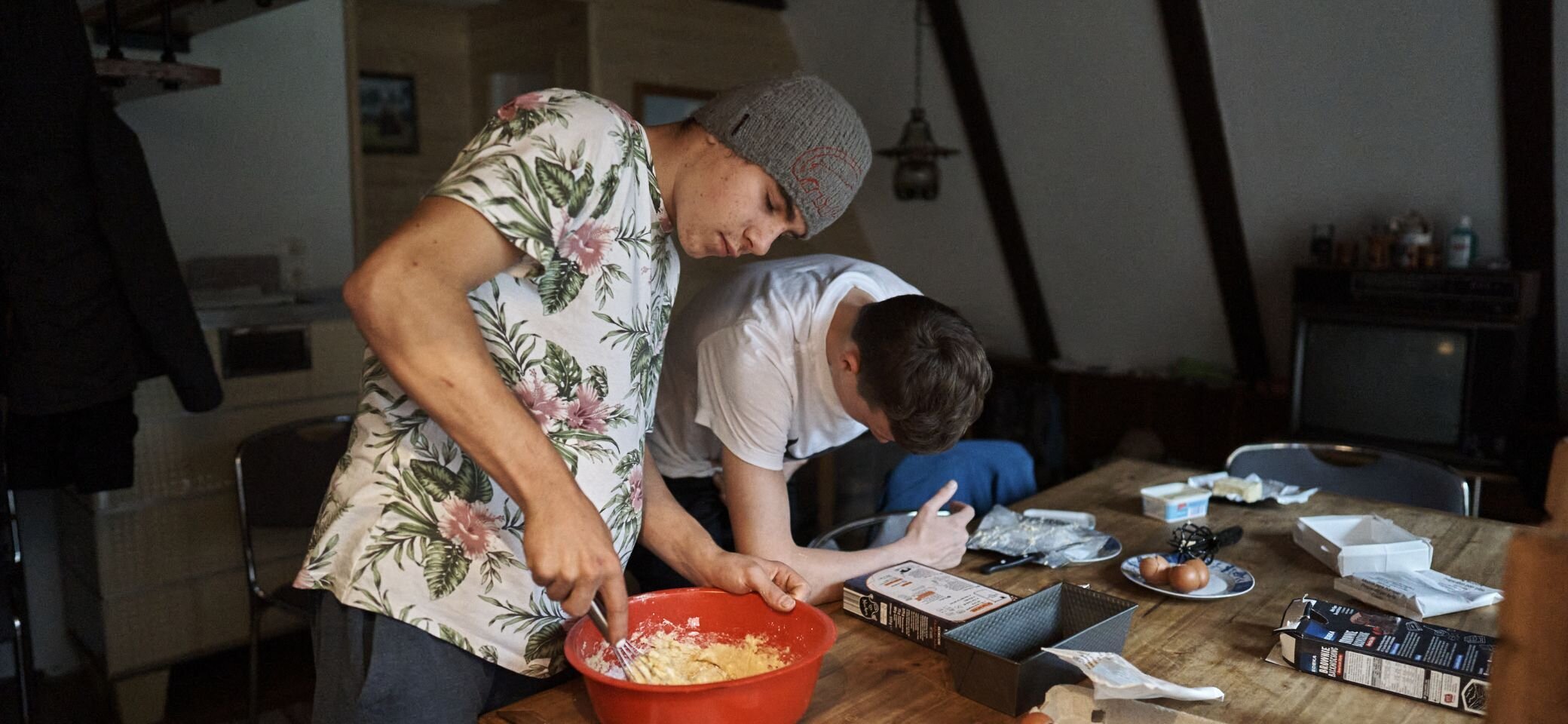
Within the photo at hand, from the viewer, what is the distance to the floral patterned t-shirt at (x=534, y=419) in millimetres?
1085

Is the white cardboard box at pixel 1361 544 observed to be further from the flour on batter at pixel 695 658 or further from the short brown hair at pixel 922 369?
the flour on batter at pixel 695 658

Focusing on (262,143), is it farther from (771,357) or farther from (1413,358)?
(1413,358)

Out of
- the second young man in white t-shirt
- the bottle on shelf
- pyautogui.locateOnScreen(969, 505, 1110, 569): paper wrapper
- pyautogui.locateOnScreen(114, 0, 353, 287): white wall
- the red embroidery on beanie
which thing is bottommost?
pyautogui.locateOnScreen(969, 505, 1110, 569): paper wrapper

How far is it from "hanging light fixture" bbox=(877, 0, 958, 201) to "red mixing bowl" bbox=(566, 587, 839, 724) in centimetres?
353

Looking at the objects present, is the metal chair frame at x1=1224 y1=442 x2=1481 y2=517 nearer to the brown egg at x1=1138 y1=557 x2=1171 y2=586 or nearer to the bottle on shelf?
the brown egg at x1=1138 y1=557 x2=1171 y2=586

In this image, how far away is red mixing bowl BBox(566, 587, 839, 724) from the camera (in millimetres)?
1040

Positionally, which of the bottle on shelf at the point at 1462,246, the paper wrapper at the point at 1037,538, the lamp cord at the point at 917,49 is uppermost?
the lamp cord at the point at 917,49

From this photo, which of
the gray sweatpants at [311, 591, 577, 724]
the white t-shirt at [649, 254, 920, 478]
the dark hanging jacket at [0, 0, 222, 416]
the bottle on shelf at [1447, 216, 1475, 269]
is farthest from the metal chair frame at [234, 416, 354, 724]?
the bottle on shelf at [1447, 216, 1475, 269]

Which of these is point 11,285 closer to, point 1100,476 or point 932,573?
point 932,573

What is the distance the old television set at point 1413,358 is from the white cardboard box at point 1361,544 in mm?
2228

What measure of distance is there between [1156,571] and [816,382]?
59 centimetres

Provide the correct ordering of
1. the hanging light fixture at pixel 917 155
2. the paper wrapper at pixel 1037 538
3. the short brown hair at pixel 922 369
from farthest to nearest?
the hanging light fixture at pixel 917 155
the paper wrapper at pixel 1037 538
the short brown hair at pixel 922 369

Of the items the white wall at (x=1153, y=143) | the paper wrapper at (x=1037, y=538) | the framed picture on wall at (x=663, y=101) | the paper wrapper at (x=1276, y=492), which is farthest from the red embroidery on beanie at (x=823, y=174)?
the framed picture on wall at (x=663, y=101)

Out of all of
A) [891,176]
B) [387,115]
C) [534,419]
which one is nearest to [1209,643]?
[534,419]
